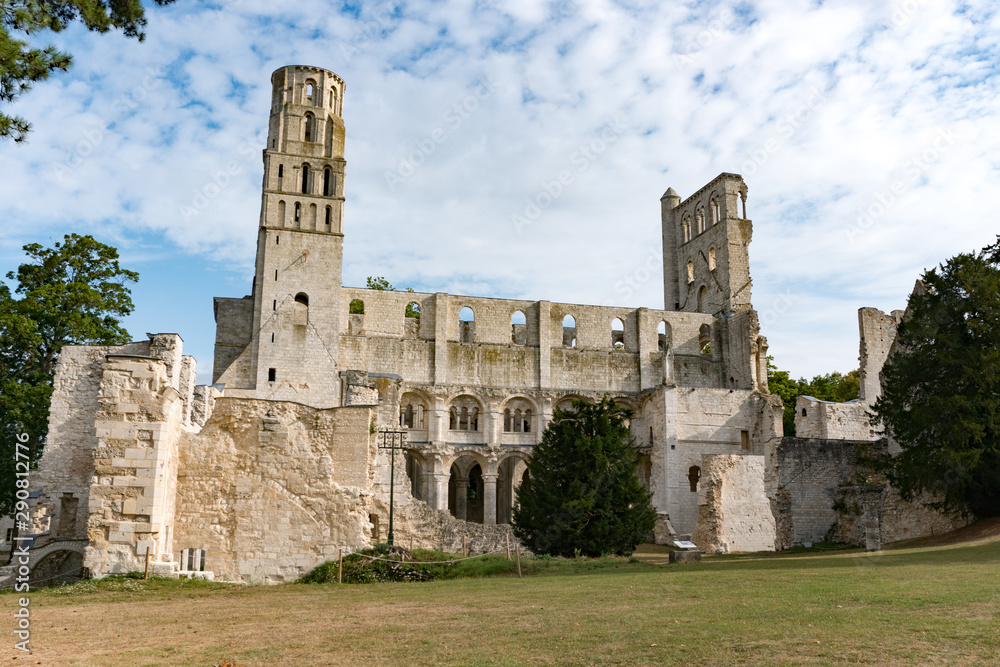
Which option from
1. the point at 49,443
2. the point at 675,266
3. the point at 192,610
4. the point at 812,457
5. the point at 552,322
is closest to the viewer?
the point at 192,610

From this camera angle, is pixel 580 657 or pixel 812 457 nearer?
pixel 580 657

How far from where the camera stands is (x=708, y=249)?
4900cm

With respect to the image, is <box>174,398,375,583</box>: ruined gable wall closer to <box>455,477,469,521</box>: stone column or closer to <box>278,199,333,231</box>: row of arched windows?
<box>278,199,333,231</box>: row of arched windows

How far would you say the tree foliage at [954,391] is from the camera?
2033cm

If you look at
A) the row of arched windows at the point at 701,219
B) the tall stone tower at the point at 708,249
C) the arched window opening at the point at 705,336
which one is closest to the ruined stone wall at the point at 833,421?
the arched window opening at the point at 705,336

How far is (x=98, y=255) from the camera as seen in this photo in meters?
31.1

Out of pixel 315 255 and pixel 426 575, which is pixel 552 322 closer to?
pixel 315 255

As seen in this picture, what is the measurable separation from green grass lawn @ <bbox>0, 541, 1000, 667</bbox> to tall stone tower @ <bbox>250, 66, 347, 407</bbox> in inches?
871

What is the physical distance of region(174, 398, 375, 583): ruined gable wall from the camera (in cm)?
1616

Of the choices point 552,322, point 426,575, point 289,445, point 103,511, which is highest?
point 552,322

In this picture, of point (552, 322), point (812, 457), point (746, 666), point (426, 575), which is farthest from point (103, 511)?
point (552, 322)

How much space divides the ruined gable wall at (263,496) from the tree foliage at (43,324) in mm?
13680

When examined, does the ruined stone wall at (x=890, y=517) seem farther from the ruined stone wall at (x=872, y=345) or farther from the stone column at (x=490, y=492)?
the stone column at (x=490, y=492)

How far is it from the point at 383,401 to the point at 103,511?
21256 millimetres
